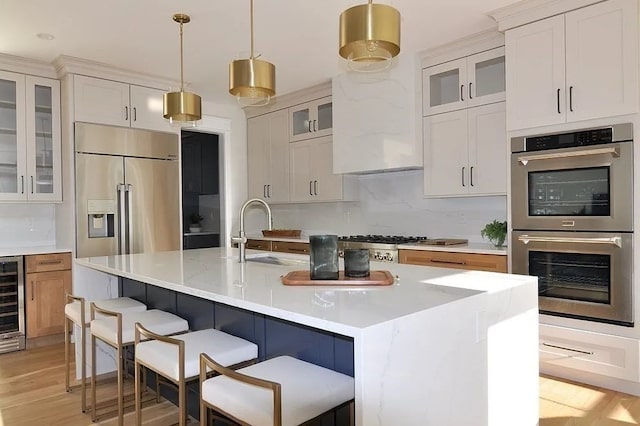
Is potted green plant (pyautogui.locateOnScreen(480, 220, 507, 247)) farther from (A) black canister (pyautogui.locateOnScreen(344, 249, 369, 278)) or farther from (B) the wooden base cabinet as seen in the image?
(B) the wooden base cabinet

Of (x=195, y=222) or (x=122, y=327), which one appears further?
(x=195, y=222)

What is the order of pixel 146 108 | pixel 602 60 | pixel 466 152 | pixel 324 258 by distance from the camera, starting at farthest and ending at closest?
pixel 146 108 < pixel 466 152 < pixel 602 60 < pixel 324 258

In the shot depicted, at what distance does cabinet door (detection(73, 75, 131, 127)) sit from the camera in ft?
13.7

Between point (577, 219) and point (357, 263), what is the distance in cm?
176

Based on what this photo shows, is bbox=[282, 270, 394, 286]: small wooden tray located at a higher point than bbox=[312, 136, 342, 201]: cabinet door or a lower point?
lower

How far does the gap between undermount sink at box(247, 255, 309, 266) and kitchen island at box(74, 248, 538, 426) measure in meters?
0.42

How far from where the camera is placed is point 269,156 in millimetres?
5723

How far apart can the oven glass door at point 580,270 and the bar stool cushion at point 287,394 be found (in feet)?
6.85

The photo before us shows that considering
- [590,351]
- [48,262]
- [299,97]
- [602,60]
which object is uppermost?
[299,97]

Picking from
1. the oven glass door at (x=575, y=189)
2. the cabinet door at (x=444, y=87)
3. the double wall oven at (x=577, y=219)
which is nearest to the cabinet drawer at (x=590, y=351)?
the double wall oven at (x=577, y=219)

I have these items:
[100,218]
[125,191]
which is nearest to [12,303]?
[100,218]

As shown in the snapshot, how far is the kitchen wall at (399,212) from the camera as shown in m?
4.02

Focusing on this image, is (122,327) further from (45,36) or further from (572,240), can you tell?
(572,240)

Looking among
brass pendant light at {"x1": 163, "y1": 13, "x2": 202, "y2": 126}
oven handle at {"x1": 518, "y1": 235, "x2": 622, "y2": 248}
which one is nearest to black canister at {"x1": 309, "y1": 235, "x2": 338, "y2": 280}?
brass pendant light at {"x1": 163, "y1": 13, "x2": 202, "y2": 126}
